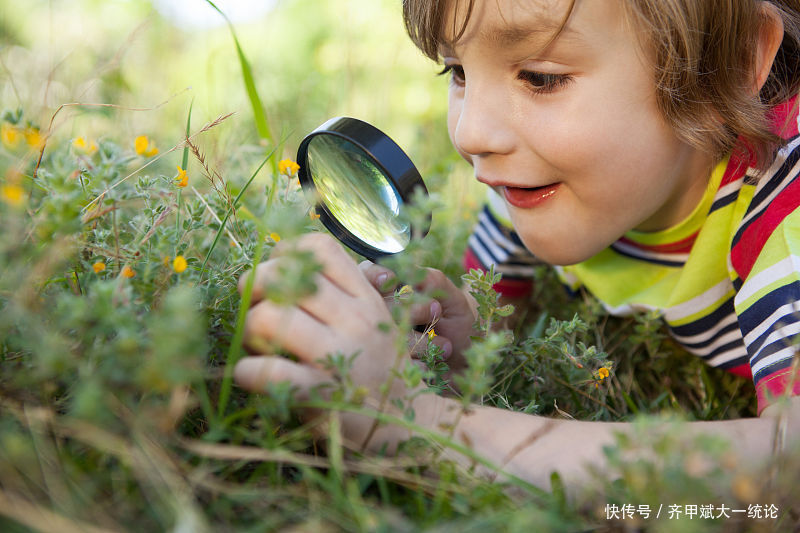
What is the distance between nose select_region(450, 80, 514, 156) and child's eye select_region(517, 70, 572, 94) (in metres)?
0.08

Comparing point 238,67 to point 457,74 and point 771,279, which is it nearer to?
point 457,74

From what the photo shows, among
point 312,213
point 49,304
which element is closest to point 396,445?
point 312,213

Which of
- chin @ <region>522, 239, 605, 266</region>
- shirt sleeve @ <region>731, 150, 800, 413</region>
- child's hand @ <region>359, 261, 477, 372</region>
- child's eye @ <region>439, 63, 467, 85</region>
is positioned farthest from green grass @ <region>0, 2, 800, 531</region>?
child's eye @ <region>439, 63, 467, 85</region>

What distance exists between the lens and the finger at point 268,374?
126 cm

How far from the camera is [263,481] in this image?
4.17ft

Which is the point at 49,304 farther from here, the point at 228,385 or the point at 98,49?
the point at 98,49

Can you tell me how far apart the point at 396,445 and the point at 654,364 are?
134 centimetres

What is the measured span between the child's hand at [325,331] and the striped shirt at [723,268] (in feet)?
2.37

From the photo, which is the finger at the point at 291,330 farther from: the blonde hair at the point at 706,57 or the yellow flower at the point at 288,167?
the blonde hair at the point at 706,57

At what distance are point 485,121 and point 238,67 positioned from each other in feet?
10.8

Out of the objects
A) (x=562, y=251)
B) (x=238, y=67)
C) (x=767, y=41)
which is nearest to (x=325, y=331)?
(x=562, y=251)

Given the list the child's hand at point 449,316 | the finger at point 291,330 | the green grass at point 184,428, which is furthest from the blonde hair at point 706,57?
the finger at point 291,330

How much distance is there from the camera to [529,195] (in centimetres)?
214

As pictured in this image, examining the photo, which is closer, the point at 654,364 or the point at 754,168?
the point at 754,168
